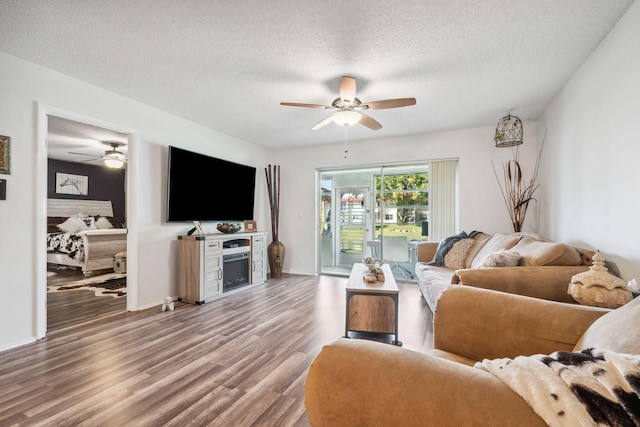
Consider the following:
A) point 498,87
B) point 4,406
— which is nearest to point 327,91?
point 498,87

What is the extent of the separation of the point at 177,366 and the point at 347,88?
261cm

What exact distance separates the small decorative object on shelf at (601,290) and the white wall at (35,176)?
398cm

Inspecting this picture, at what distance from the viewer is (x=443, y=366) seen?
0.63 metres

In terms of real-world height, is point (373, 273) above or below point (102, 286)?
above

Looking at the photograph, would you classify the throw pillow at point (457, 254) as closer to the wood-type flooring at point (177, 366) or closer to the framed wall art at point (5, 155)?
the wood-type flooring at point (177, 366)

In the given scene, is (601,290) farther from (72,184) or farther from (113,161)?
(72,184)

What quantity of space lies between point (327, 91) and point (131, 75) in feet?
6.19

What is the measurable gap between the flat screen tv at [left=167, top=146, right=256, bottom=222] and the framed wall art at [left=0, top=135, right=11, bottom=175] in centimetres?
135

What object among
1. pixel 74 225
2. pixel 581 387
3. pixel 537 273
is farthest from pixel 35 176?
pixel 537 273

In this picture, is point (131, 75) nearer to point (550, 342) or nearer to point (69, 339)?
point (69, 339)

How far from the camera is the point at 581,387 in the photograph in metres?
0.53

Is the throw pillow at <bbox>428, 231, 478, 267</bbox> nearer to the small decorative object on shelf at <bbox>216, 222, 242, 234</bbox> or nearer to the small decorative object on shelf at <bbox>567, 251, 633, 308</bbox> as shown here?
the small decorative object on shelf at <bbox>567, 251, 633, 308</bbox>

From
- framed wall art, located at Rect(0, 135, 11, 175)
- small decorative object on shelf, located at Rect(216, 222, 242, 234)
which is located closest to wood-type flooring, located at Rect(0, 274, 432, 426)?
small decorative object on shelf, located at Rect(216, 222, 242, 234)

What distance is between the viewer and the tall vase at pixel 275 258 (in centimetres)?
502
